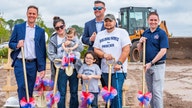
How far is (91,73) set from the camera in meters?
6.36

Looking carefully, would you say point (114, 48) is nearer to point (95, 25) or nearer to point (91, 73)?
point (91, 73)

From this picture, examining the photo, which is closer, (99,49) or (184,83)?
(99,49)

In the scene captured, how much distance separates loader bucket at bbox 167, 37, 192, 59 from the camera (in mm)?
22078

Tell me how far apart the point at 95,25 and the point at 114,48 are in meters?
0.79

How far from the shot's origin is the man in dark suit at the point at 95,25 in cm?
643

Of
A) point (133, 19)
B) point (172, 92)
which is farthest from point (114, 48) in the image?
point (133, 19)

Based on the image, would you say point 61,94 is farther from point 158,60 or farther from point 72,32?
point 158,60

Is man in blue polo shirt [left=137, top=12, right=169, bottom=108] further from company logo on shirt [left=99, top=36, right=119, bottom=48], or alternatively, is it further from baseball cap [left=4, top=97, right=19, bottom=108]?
baseball cap [left=4, top=97, right=19, bottom=108]

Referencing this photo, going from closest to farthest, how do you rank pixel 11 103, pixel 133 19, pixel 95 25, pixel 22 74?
pixel 22 74, pixel 95 25, pixel 11 103, pixel 133 19

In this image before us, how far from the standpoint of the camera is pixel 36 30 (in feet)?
20.7

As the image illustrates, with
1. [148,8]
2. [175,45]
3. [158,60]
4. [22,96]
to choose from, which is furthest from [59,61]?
[148,8]

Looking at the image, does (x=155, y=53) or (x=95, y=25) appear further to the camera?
(x=95, y=25)

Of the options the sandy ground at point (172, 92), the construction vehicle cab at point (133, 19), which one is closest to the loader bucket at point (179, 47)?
the construction vehicle cab at point (133, 19)

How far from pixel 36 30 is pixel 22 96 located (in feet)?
3.21
